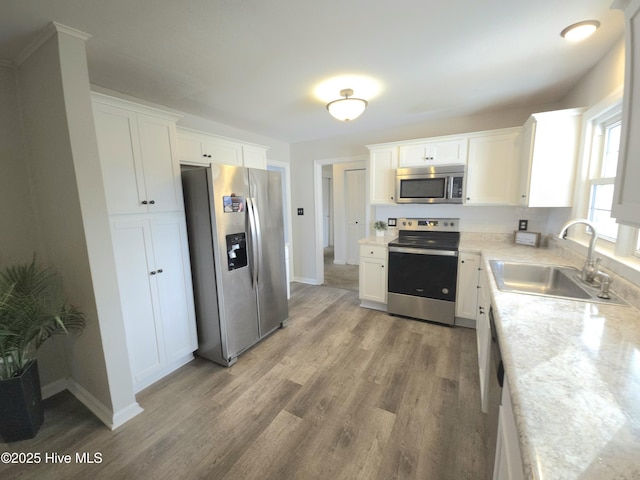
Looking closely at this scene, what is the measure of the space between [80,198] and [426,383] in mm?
2685

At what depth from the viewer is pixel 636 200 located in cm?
91

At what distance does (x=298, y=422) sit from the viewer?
1.79 meters

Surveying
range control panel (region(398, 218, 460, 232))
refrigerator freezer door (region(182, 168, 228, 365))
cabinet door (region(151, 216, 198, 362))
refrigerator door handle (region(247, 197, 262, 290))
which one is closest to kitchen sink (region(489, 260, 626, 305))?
range control panel (region(398, 218, 460, 232))

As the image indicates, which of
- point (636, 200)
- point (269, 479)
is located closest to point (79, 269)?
point (269, 479)

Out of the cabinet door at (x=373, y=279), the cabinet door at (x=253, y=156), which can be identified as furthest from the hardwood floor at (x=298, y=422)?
the cabinet door at (x=253, y=156)

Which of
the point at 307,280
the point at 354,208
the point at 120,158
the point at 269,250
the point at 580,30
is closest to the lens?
the point at 580,30

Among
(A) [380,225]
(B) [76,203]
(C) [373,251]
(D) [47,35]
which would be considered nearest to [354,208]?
(A) [380,225]

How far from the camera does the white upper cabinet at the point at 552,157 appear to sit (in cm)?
226

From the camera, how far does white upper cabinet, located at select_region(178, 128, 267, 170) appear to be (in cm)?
257

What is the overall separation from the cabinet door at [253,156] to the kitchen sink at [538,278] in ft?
8.78

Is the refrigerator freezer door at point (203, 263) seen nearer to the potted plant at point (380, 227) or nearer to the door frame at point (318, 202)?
the potted plant at point (380, 227)

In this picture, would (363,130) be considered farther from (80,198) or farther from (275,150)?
(80,198)

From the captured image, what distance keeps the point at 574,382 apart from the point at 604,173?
81.0 inches

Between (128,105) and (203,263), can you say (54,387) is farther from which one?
(128,105)
